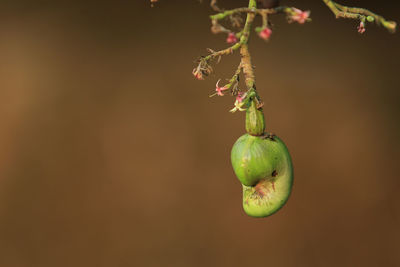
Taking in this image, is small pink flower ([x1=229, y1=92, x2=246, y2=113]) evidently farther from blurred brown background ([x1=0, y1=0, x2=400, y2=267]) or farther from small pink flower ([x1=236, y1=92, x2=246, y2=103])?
blurred brown background ([x1=0, y1=0, x2=400, y2=267])

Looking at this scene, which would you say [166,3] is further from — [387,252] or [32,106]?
[387,252]

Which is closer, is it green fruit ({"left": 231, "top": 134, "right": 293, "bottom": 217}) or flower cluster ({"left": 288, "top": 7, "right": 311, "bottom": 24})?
flower cluster ({"left": 288, "top": 7, "right": 311, "bottom": 24})

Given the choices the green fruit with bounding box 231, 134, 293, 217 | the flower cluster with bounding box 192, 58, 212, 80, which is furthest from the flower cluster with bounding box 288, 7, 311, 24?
the green fruit with bounding box 231, 134, 293, 217

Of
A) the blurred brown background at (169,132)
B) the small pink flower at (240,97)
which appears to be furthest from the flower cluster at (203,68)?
the blurred brown background at (169,132)

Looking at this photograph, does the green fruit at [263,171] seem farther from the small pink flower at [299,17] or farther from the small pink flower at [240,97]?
the small pink flower at [299,17]

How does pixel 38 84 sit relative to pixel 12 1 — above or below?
below

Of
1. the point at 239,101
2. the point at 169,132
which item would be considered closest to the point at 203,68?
the point at 239,101

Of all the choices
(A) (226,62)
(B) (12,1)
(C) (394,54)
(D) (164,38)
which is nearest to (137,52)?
(D) (164,38)

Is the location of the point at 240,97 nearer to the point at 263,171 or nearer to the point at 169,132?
the point at 263,171
